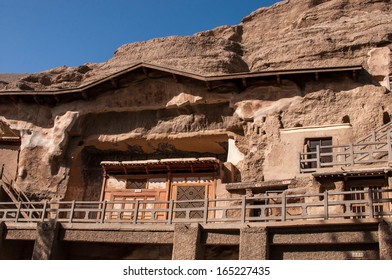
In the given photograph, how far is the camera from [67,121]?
2677cm

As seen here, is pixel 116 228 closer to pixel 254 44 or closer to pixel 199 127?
pixel 199 127

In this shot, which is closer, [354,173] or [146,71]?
[354,173]

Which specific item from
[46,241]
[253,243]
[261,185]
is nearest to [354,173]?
[261,185]

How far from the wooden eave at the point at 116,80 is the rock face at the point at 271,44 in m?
2.16

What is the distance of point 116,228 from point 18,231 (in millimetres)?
3929

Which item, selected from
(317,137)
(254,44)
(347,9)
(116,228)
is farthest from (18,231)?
(347,9)

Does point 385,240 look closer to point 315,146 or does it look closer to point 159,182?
point 315,146

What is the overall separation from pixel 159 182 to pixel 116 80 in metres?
6.01

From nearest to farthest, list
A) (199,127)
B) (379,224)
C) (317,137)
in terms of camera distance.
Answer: (379,224) < (317,137) < (199,127)

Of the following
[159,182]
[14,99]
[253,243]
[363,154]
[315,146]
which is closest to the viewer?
[253,243]

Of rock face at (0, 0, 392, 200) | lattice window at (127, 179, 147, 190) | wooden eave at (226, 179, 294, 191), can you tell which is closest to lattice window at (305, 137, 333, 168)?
rock face at (0, 0, 392, 200)

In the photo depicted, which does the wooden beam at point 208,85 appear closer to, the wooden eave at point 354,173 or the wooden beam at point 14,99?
the wooden eave at point 354,173

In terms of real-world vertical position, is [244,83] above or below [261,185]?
above

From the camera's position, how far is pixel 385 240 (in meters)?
14.1
